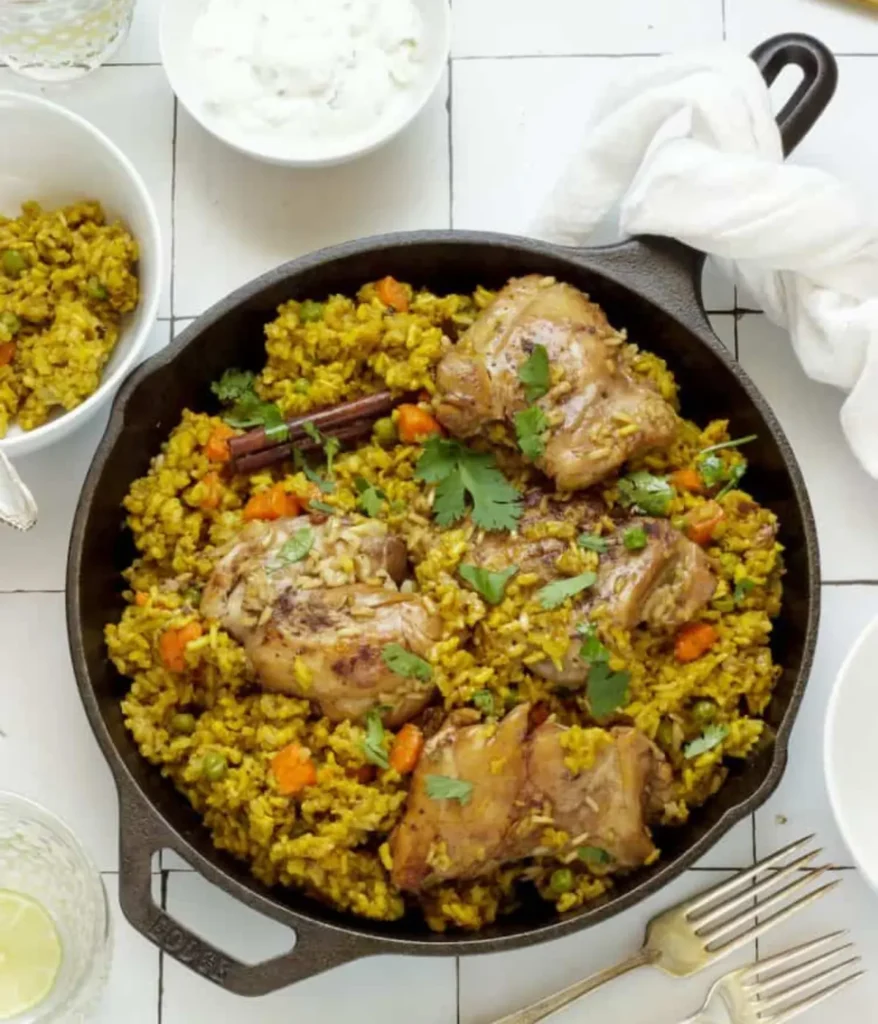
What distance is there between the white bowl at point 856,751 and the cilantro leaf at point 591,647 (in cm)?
66

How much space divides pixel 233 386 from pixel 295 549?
537 millimetres

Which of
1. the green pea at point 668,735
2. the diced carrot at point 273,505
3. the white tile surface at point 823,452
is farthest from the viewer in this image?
the white tile surface at point 823,452

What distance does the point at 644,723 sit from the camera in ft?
9.73

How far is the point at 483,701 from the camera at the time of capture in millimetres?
2943

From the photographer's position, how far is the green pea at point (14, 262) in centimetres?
331

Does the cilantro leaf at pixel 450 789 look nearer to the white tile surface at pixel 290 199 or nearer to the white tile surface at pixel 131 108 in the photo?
the white tile surface at pixel 290 199

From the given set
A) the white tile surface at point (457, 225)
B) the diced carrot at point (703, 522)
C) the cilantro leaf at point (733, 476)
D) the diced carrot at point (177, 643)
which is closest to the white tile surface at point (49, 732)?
the white tile surface at point (457, 225)

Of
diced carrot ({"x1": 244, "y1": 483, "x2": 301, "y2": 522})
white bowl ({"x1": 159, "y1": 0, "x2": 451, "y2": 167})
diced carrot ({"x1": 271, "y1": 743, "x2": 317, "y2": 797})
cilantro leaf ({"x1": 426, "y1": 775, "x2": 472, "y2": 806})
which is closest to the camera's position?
cilantro leaf ({"x1": 426, "y1": 775, "x2": 472, "y2": 806})

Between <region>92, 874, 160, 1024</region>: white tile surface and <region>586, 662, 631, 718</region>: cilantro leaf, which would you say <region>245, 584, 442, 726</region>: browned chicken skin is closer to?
<region>586, 662, 631, 718</region>: cilantro leaf

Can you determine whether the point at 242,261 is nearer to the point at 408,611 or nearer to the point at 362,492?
the point at 362,492

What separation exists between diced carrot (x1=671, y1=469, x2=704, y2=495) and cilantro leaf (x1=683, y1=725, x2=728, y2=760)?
55cm

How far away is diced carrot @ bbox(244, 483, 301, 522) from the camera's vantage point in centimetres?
313

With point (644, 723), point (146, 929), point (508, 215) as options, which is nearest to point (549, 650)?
point (644, 723)

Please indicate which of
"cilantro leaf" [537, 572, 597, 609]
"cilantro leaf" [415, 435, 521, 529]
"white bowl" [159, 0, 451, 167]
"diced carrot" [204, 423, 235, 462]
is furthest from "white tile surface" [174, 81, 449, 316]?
"cilantro leaf" [537, 572, 597, 609]
